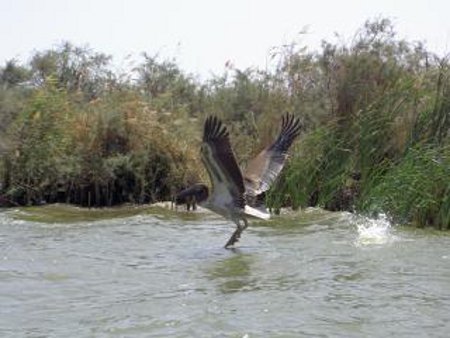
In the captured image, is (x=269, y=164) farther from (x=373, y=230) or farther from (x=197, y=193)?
(x=373, y=230)

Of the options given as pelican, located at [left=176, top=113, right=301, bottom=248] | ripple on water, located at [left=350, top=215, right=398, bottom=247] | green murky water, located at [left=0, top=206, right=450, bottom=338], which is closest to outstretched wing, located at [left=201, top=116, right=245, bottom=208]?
pelican, located at [left=176, top=113, right=301, bottom=248]

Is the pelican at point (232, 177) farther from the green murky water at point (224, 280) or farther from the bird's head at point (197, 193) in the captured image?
the green murky water at point (224, 280)

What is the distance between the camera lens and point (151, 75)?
21297 millimetres

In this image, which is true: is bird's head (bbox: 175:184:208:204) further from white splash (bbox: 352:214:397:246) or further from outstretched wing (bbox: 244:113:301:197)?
white splash (bbox: 352:214:397:246)

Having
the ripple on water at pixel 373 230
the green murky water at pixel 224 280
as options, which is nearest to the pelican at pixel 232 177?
the green murky water at pixel 224 280

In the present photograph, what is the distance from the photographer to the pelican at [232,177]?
9.12m

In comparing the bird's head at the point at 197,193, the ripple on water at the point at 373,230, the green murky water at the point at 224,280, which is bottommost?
the green murky water at the point at 224,280

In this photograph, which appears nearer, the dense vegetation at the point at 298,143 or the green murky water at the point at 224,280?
the green murky water at the point at 224,280

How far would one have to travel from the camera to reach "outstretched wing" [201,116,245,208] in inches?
358

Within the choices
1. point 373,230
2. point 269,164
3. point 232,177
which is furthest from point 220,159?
point 373,230

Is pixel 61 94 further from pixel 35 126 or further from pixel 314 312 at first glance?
pixel 314 312

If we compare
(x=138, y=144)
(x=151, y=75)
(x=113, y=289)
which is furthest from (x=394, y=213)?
(x=151, y=75)

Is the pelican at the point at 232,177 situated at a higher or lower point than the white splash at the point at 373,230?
higher

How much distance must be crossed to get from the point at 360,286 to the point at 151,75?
1473 centimetres
